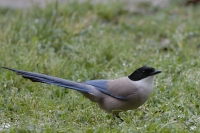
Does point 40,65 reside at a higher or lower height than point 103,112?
higher

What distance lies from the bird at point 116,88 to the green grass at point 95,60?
0.55 ft

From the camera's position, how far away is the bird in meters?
5.62

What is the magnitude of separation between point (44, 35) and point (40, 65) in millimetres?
1329

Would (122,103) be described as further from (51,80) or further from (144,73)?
(51,80)

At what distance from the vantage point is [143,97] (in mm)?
5586

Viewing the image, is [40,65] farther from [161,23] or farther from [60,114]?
[161,23]

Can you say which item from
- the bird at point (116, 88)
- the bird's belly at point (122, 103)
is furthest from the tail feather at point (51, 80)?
the bird's belly at point (122, 103)

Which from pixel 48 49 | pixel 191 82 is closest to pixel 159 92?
pixel 191 82

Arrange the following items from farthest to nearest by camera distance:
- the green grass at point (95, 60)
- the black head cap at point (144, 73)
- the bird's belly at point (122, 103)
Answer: the black head cap at point (144, 73)
the bird's belly at point (122, 103)
the green grass at point (95, 60)

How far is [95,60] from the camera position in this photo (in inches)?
299

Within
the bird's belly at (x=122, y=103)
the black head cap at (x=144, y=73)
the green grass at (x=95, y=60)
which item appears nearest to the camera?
the green grass at (x=95, y=60)

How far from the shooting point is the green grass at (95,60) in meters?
5.50

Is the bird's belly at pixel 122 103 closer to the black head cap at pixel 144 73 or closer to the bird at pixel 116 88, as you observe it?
the bird at pixel 116 88

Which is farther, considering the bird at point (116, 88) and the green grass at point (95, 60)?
the bird at point (116, 88)
